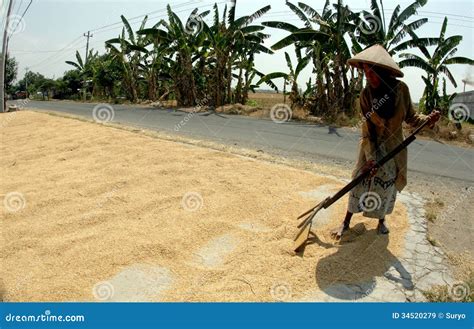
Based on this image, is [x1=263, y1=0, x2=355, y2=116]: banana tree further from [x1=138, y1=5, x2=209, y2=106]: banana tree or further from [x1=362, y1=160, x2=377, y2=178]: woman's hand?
[x1=362, y1=160, x2=377, y2=178]: woman's hand

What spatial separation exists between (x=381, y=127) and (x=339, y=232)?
998mm

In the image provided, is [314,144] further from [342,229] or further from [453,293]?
[453,293]

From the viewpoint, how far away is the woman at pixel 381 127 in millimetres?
3082

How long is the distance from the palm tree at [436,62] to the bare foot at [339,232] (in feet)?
34.2

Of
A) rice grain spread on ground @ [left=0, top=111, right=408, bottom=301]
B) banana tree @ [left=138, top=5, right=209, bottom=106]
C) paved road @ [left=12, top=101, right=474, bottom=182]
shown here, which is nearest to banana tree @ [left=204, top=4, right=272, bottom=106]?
banana tree @ [left=138, top=5, right=209, bottom=106]

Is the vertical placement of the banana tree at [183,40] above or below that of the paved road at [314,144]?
above

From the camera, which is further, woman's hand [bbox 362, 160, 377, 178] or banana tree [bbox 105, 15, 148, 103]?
banana tree [bbox 105, 15, 148, 103]

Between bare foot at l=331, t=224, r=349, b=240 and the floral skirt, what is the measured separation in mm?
195

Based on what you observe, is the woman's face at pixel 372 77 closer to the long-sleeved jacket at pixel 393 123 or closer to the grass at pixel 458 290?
the long-sleeved jacket at pixel 393 123

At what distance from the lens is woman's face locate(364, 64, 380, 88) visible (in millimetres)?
3074

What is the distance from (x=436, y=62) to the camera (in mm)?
12438

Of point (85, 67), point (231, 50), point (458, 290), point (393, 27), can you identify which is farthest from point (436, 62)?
point (85, 67)

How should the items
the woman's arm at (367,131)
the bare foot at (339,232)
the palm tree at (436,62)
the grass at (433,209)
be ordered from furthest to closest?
the palm tree at (436,62) < the grass at (433,209) < the bare foot at (339,232) < the woman's arm at (367,131)

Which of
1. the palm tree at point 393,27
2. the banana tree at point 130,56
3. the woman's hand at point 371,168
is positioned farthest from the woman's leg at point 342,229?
the banana tree at point 130,56
